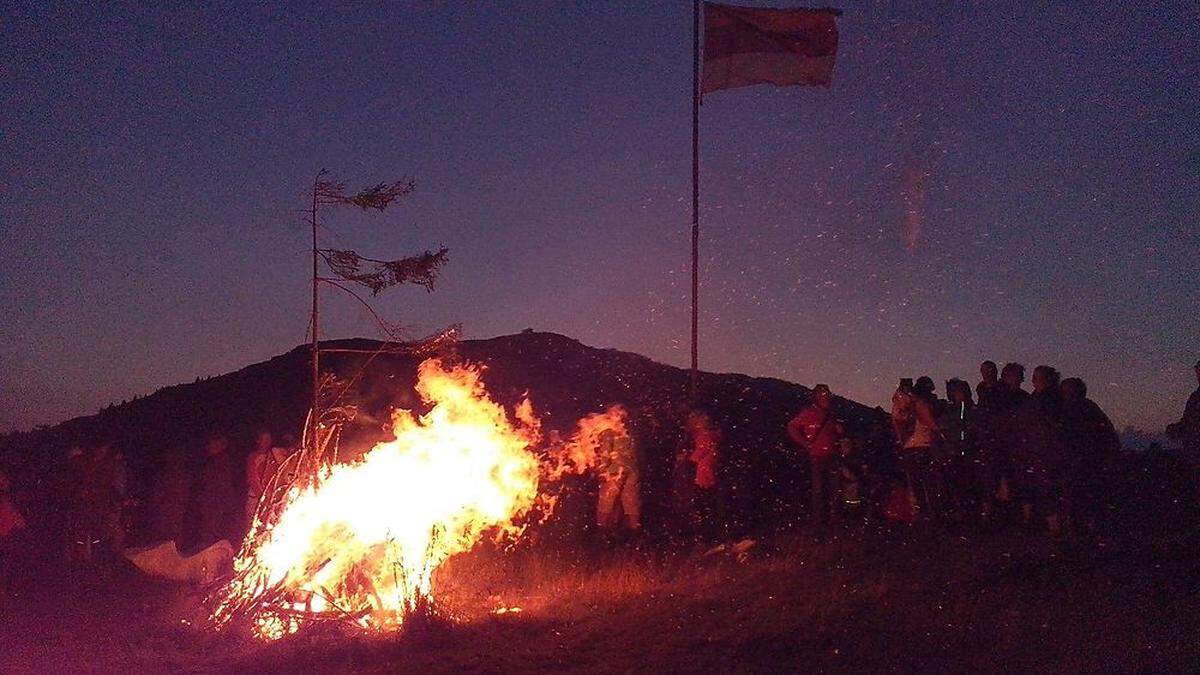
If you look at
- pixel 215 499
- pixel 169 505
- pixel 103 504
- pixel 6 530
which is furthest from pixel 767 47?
pixel 6 530

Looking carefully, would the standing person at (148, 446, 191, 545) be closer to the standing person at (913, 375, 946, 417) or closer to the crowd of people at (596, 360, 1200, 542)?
the crowd of people at (596, 360, 1200, 542)

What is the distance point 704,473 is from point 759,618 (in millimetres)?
4459

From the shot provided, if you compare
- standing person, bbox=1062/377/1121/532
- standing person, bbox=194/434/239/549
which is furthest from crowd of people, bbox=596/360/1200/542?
standing person, bbox=194/434/239/549

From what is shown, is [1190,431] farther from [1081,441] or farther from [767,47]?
[767,47]

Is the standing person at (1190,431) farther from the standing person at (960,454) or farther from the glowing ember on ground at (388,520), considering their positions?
the glowing ember on ground at (388,520)

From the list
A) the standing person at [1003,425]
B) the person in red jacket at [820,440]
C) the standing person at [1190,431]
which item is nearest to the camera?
the standing person at [1190,431]

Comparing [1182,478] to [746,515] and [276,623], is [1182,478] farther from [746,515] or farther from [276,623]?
[276,623]

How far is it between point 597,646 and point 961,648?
279 centimetres

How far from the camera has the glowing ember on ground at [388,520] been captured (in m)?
9.80

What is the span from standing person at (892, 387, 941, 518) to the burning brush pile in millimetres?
5065

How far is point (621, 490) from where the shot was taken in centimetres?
1394

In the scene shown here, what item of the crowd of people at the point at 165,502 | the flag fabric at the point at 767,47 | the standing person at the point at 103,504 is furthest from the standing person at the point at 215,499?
the flag fabric at the point at 767,47

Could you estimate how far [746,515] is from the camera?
1525 cm

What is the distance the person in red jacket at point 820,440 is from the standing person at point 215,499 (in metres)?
7.68
